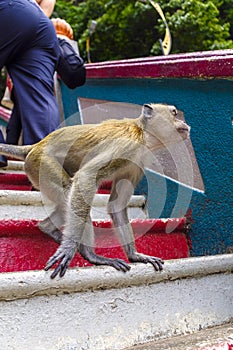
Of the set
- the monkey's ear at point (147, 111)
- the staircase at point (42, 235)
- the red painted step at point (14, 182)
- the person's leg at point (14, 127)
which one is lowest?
the person's leg at point (14, 127)

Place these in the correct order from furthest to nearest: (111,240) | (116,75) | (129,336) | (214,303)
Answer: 1. (116,75)
2. (111,240)
3. (214,303)
4. (129,336)

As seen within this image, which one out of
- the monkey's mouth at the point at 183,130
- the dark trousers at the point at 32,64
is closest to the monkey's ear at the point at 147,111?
the monkey's mouth at the point at 183,130

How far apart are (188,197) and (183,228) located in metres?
0.16

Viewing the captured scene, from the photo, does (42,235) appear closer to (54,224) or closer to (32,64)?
(54,224)

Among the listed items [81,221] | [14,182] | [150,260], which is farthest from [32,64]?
[150,260]

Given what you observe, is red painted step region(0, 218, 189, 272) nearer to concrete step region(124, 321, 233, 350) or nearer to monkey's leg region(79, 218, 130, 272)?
monkey's leg region(79, 218, 130, 272)

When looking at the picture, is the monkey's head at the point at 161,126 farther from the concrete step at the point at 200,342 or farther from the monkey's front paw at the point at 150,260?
the concrete step at the point at 200,342

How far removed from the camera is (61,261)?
5.29ft

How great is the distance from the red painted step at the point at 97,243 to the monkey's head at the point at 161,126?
1.33 feet

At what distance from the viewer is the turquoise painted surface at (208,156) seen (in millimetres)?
2250

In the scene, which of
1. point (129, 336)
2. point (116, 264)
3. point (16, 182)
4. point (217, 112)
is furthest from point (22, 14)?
point (129, 336)

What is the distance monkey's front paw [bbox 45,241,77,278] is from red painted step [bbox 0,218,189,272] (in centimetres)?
23

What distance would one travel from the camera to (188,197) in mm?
2506

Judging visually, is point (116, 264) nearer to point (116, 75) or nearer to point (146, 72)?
point (146, 72)
